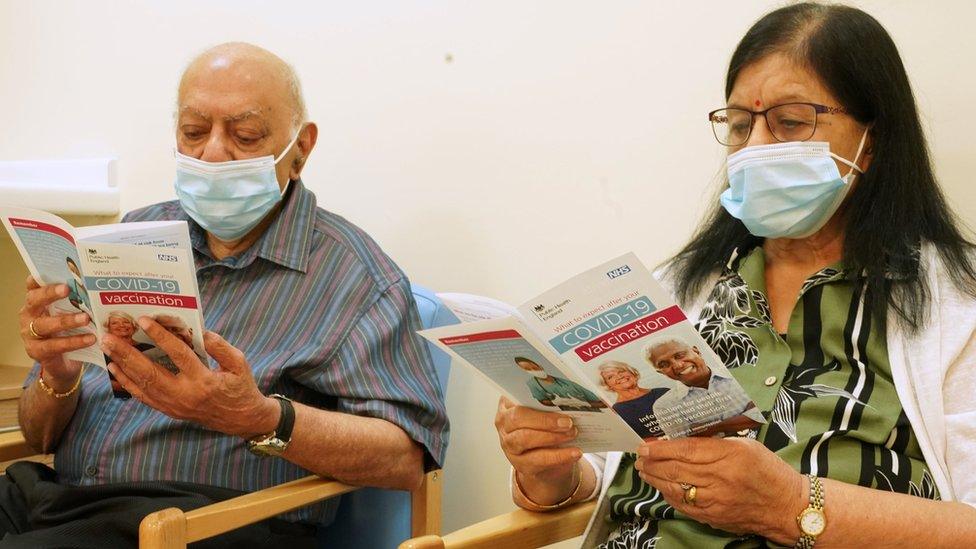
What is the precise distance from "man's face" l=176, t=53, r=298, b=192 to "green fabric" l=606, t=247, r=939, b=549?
2.96 feet

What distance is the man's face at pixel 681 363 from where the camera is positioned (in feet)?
3.37

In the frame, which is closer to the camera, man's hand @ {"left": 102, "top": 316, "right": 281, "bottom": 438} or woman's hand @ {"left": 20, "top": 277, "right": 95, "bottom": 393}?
man's hand @ {"left": 102, "top": 316, "right": 281, "bottom": 438}

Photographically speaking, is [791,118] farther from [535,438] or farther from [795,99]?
[535,438]

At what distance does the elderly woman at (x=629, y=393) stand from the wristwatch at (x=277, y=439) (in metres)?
0.62

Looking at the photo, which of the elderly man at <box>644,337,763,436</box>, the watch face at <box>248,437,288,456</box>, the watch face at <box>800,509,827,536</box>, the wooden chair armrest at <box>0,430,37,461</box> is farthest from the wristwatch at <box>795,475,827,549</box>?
the wooden chair armrest at <box>0,430,37,461</box>

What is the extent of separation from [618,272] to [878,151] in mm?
625

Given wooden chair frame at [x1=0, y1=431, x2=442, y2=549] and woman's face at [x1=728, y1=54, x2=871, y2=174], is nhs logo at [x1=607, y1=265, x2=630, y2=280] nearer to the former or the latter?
woman's face at [x1=728, y1=54, x2=871, y2=174]

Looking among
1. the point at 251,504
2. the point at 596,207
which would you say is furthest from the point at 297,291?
the point at 596,207

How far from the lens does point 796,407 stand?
1.35m

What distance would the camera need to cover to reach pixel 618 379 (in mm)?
1087

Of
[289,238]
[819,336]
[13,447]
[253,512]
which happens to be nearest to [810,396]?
[819,336]

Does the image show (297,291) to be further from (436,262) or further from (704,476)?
(704,476)

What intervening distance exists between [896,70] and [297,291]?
1065 mm

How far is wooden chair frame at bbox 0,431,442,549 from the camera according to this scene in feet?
4.39
